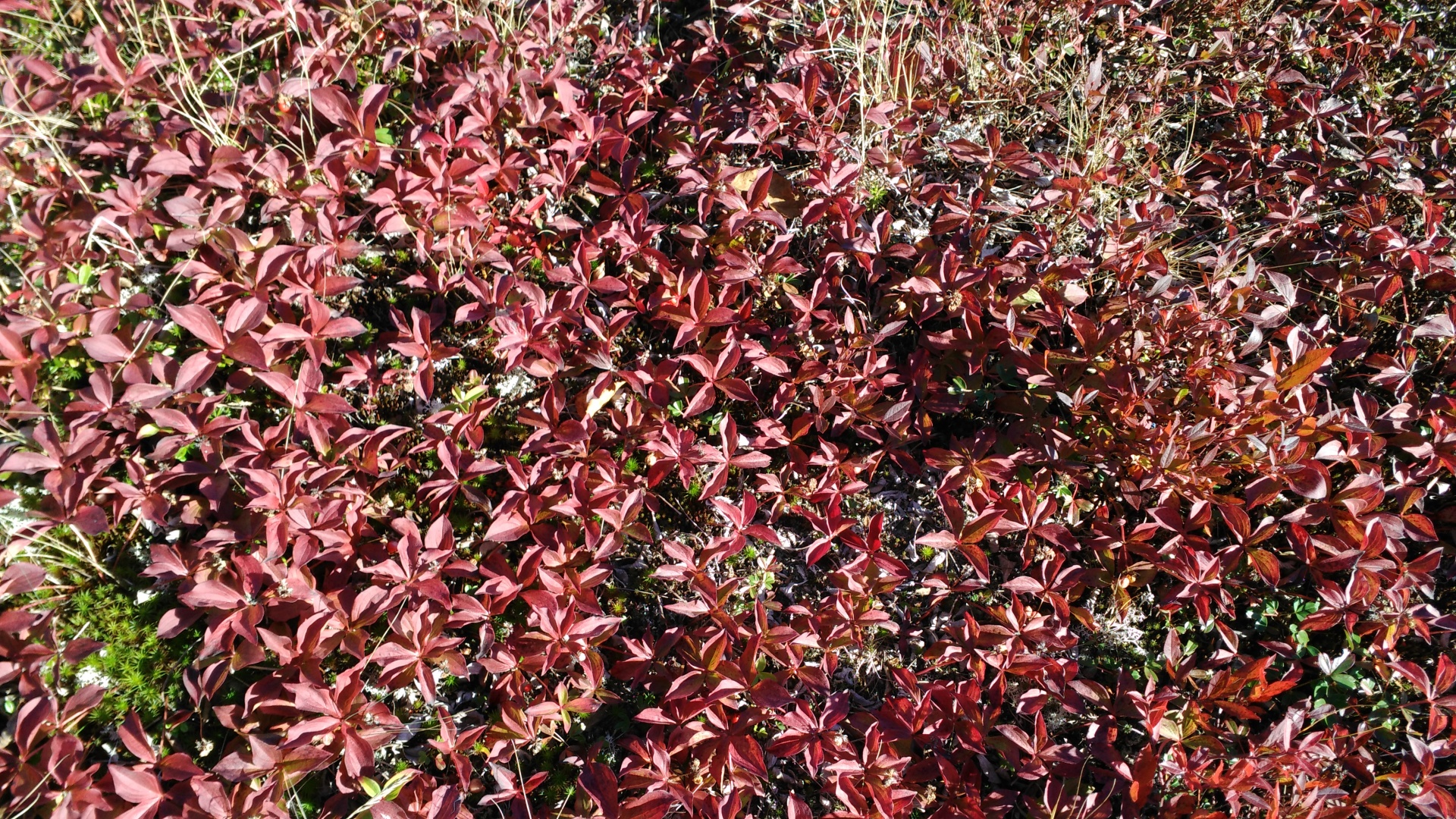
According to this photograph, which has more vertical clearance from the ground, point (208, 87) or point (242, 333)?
point (208, 87)

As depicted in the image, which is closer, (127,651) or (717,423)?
(127,651)

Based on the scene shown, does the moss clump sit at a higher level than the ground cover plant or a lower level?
lower

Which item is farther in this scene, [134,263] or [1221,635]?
[134,263]

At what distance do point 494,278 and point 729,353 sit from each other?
735 millimetres

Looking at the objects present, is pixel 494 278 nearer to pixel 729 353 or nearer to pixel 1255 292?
pixel 729 353

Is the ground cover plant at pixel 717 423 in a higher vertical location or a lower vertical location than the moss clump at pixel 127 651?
higher

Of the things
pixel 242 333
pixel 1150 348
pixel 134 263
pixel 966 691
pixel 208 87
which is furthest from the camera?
pixel 208 87

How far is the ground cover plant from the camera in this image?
1.75 metres

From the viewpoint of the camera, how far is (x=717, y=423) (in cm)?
218

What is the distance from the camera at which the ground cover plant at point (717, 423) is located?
5.74 ft

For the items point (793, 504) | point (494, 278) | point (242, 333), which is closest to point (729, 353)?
point (793, 504)

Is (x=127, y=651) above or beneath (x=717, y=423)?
beneath

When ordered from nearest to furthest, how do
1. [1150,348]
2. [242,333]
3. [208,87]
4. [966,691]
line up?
1. [966,691]
2. [242,333]
3. [1150,348]
4. [208,87]

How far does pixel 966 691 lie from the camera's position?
1793mm
